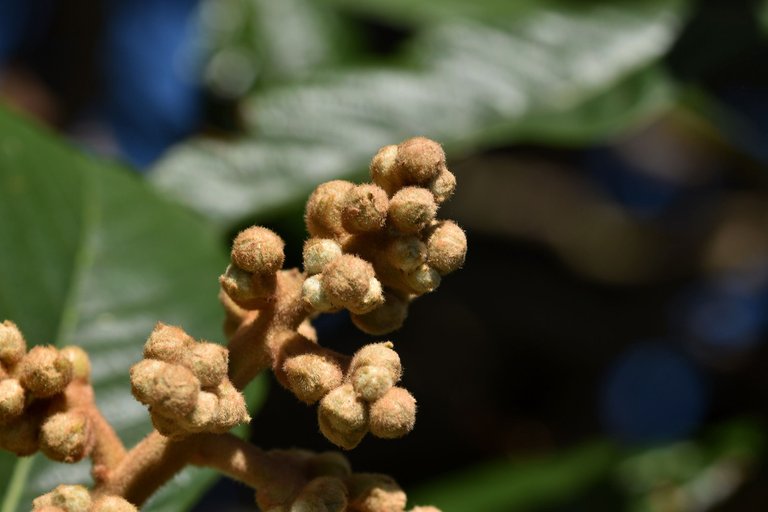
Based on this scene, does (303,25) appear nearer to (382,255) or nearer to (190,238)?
(190,238)

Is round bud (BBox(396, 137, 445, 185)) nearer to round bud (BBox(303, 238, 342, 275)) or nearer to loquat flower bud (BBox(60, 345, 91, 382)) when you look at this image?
round bud (BBox(303, 238, 342, 275))

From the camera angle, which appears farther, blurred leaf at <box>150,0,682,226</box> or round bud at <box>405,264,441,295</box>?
blurred leaf at <box>150,0,682,226</box>

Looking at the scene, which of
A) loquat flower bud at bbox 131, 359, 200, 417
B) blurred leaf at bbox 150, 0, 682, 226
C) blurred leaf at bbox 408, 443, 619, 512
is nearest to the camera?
loquat flower bud at bbox 131, 359, 200, 417

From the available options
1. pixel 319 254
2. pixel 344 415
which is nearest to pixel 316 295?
pixel 319 254

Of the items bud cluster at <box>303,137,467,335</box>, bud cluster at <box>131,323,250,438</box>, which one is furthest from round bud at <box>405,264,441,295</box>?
bud cluster at <box>131,323,250,438</box>

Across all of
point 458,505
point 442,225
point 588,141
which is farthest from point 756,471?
point 442,225


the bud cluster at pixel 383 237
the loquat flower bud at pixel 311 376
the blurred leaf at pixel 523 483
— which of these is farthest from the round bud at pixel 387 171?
the blurred leaf at pixel 523 483

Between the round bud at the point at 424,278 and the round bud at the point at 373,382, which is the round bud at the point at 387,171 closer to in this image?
the round bud at the point at 424,278
